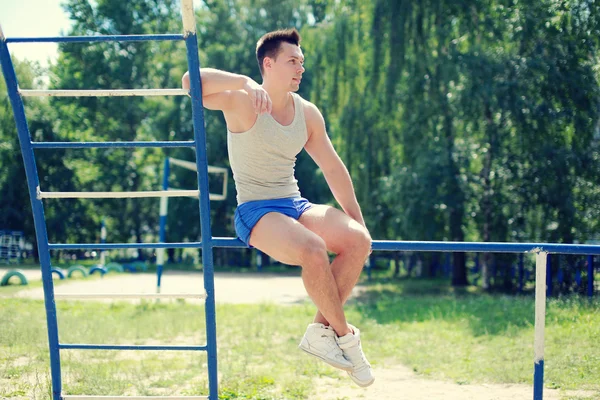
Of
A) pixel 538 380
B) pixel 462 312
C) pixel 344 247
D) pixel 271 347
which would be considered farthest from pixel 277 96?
pixel 462 312

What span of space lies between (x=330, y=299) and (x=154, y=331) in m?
5.07

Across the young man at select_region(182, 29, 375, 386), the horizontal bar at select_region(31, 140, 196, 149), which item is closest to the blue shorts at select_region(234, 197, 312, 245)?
the young man at select_region(182, 29, 375, 386)

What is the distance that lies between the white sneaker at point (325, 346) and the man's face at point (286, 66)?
3.69ft

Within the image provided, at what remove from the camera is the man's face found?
3.17 meters

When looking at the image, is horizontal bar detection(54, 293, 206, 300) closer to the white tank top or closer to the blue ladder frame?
the blue ladder frame

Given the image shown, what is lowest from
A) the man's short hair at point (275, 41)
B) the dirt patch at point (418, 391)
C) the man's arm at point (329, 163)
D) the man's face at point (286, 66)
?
the dirt patch at point (418, 391)

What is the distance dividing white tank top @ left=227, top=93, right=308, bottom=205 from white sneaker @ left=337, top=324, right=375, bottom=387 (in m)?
0.74

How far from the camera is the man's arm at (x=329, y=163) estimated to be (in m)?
3.38

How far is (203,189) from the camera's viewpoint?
2889 millimetres

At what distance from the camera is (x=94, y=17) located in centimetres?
2912

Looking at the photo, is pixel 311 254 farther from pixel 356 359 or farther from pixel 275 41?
pixel 275 41

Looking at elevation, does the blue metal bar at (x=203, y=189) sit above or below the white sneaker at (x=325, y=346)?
above

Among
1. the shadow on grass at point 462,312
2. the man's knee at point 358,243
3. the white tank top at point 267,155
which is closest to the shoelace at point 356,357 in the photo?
the man's knee at point 358,243

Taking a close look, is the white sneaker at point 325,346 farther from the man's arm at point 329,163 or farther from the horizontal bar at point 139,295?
the man's arm at point 329,163
